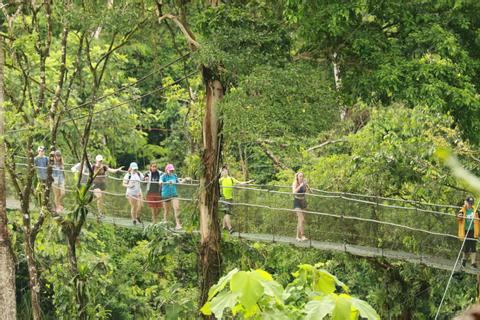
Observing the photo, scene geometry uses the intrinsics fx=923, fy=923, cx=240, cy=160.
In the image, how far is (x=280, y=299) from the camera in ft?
10.4

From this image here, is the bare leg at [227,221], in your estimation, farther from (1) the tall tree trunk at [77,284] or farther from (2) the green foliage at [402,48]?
(2) the green foliage at [402,48]

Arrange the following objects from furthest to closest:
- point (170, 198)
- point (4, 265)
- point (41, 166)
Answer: point (41, 166) → point (170, 198) → point (4, 265)

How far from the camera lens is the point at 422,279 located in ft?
50.9

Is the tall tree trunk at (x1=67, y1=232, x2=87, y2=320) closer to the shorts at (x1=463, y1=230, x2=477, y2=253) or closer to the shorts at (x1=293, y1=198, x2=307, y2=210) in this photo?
the shorts at (x1=293, y1=198, x2=307, y2=210)

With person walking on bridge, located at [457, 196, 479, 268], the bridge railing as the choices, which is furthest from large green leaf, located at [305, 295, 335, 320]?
person walking on bridge, located at [457, 196, 479, 268]

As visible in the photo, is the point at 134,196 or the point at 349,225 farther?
the point at 134,196

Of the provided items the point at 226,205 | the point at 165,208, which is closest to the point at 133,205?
the point at 165,208

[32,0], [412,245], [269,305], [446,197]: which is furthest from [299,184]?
[269,305]

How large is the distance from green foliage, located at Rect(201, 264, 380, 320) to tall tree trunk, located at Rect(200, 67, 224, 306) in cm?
823

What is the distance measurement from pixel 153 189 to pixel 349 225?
2984mm

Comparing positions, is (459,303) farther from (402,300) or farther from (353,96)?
(353,96)

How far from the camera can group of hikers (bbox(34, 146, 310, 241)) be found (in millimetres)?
13586

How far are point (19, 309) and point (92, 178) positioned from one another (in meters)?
5.94

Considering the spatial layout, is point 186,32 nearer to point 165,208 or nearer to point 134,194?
point 165,208
